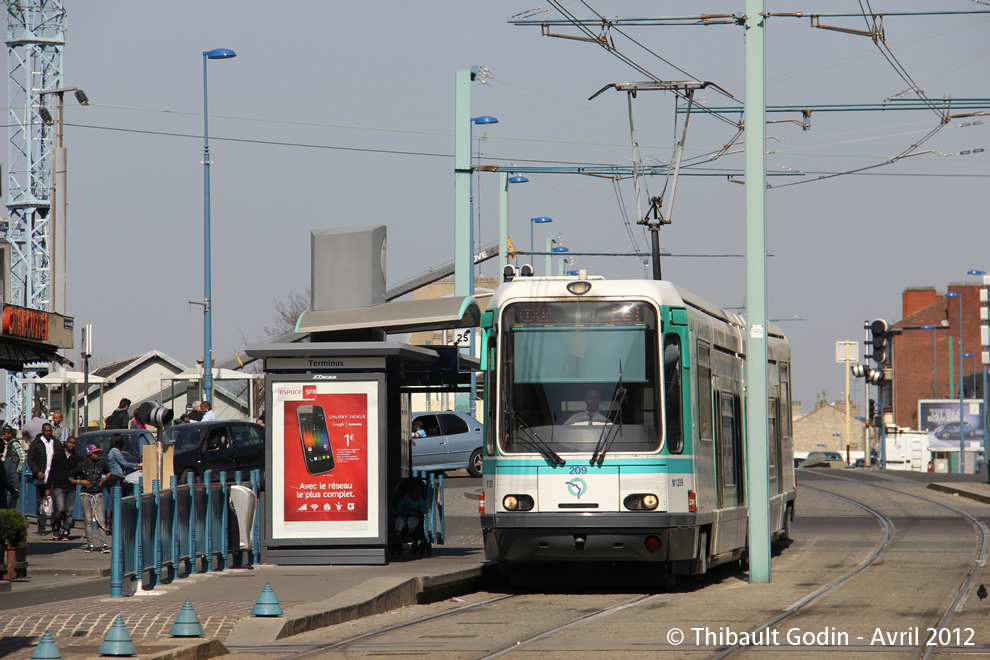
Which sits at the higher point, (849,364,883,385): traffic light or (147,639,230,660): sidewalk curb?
(849,364,883,385): traffic light

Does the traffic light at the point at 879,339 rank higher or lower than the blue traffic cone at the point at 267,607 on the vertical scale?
higher

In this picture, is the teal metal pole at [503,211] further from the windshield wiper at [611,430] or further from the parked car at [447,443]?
the windshield wiper at [611,430]

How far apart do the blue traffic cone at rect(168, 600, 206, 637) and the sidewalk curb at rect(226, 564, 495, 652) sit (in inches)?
11.7

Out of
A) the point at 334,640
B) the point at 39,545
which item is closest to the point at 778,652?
the point at 334,640

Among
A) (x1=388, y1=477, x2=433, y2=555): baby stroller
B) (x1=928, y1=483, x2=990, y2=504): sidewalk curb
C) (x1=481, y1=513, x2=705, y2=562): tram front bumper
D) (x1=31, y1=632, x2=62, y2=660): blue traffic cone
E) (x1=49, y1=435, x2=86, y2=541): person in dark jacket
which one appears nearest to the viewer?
(x1=31, y1=632, x2=62, y2=660): blue traffic cone

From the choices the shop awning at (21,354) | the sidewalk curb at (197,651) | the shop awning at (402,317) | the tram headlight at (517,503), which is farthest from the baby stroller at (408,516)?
the sidewalk curb at (197,651)

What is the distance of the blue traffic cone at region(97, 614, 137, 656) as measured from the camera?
8883 mm

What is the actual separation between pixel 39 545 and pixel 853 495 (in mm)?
20852

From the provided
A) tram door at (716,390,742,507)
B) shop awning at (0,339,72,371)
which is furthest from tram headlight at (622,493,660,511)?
shop awning at (0,339,72,371)

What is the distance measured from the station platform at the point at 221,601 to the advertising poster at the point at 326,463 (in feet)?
1.72

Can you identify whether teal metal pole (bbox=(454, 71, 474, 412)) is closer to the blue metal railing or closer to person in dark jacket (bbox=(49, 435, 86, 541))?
person in dark jacket (bbox=(49, 435, 86, 541))

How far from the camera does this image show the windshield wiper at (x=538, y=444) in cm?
1360

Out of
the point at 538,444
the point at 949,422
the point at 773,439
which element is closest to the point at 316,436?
the point at 538,444

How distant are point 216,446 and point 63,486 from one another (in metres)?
6.26
